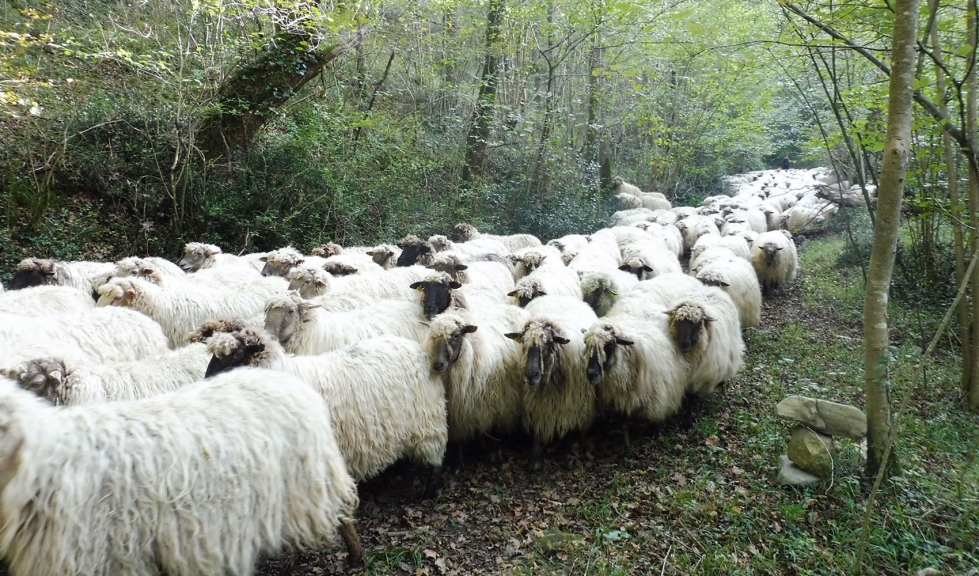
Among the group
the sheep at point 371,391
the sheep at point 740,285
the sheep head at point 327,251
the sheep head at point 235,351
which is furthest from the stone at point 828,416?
the sheep head at point 327,251

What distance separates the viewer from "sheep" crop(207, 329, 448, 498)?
3781 millimetres

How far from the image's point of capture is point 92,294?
6008mm

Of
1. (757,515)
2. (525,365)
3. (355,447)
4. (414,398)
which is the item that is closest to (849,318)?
(757,515)

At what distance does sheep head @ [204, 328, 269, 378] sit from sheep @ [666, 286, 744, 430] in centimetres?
424

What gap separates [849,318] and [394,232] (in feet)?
30.2

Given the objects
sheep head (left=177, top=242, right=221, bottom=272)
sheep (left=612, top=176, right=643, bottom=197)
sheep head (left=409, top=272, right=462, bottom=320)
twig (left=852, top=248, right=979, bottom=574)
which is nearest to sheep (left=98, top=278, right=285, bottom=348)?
sheep head (left=409, top=272, right=462, bottom=320)

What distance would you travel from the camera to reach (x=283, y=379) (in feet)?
10.7

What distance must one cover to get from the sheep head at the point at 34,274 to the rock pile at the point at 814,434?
26.9ft

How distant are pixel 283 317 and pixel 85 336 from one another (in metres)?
1.64

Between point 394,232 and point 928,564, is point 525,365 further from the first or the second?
point 394,232

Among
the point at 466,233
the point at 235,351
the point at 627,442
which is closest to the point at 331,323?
the point at 235,351

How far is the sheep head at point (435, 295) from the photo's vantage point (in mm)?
5539

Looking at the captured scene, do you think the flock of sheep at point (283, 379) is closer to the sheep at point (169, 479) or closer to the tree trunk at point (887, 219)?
the sheep at point (169, 479)

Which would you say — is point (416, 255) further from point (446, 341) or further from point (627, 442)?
point (627, 442)
